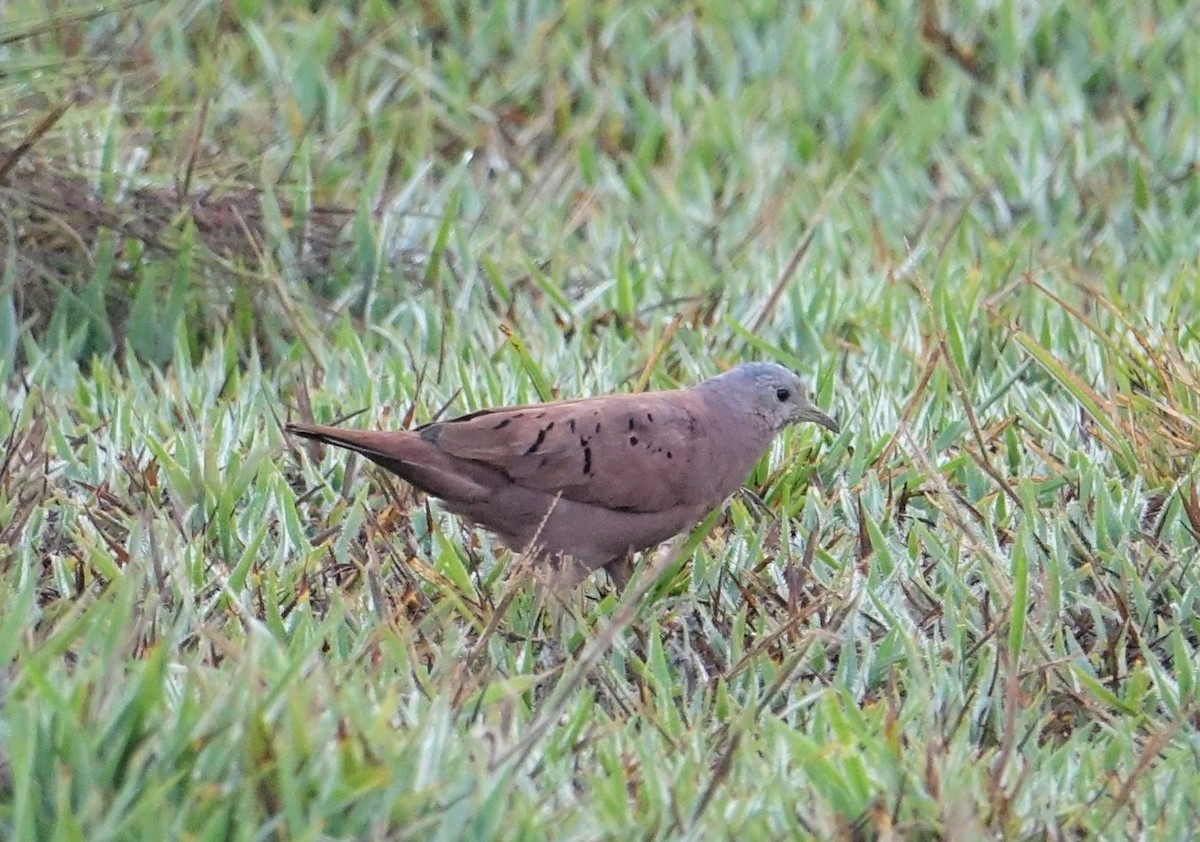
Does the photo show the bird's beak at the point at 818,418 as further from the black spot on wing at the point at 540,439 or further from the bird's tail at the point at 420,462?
the bird's tail at the point at 420,462

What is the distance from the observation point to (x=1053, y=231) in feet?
19.4

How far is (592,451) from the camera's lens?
12.3 feet

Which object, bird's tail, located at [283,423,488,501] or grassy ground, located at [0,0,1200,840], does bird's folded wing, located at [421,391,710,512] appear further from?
grassy ground, located at [0,0,1200,840]

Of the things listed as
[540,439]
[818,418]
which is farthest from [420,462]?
[818,418]

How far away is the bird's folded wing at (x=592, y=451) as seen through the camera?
374 cm

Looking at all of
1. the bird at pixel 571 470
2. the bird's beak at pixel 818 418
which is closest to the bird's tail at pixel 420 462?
the bird at pixel 571 470

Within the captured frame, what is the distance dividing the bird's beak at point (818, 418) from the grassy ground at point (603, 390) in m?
0.13

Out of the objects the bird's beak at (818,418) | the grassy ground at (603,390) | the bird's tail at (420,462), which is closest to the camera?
the grassy ground at (603,390)

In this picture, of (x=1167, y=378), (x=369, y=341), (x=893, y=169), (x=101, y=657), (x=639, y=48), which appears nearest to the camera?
(x=101, y=657)

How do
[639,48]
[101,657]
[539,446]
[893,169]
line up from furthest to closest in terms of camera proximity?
[639,48] < [893,169] < [539,446] < [101,657]

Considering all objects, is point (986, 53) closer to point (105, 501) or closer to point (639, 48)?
point (639, 48)

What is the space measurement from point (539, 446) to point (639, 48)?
126 inches

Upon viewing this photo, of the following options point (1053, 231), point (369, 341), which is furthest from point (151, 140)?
point (1053, 231)

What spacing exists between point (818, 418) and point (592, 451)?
60 cm
